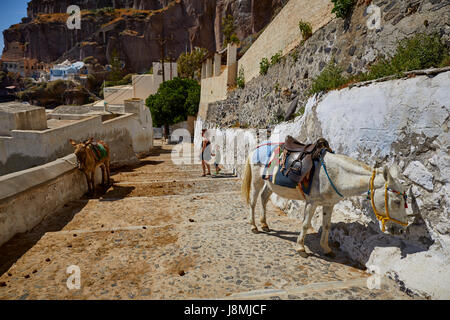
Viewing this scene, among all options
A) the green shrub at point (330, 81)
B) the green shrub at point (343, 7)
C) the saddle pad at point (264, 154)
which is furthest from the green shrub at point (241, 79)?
the saddle pad at point (264, 154)

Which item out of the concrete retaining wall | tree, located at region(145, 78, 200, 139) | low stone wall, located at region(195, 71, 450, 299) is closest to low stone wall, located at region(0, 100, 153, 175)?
low stone wall, located at region(195, 71, 450, 299)

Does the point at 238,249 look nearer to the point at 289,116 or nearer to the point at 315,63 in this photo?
the point at 289,116

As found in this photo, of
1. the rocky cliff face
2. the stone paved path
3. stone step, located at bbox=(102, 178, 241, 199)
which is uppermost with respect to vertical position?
the rocky cliff face

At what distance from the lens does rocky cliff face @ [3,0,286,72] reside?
5802cm

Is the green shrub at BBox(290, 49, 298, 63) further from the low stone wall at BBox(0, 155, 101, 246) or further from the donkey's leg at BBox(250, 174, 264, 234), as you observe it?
the low stone wall at BBox(0, 155, 101, 246)

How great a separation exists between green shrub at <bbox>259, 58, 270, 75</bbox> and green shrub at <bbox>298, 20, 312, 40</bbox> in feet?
13.3

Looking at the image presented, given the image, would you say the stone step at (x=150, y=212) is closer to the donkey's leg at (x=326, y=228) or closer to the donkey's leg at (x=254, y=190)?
the donkey's leg at (x=254, y=190)

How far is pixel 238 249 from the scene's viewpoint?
4.58 m

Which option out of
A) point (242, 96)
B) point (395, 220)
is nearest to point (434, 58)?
point (395, 220)

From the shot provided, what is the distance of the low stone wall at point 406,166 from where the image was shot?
3.20 meters

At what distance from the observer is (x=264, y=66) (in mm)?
16891

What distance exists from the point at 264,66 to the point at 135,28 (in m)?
73.7

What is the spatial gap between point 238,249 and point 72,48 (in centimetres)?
9699

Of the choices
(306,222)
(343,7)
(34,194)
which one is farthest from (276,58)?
Result: (34,194)
